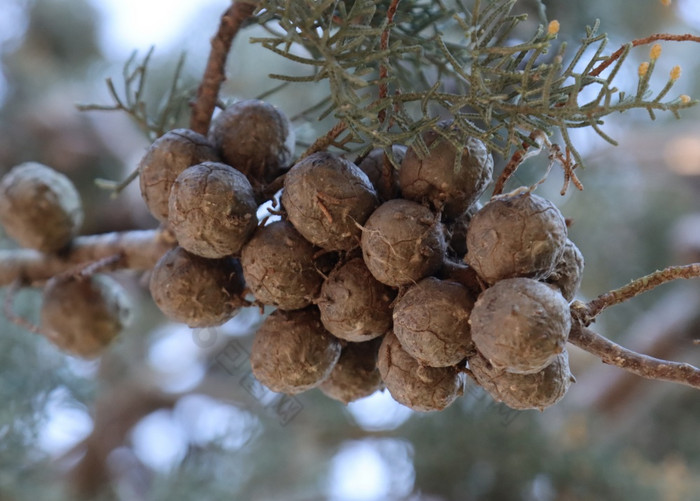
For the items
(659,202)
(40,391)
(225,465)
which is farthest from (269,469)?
(659,202)

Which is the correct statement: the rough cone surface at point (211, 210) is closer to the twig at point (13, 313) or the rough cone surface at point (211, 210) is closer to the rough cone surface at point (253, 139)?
the rough cone surface at point (253, 139)

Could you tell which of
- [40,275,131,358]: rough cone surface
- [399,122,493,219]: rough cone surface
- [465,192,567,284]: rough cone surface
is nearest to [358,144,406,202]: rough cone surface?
[399,122,493,219]: rough cone surface

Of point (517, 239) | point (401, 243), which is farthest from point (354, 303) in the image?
point (517, 239)

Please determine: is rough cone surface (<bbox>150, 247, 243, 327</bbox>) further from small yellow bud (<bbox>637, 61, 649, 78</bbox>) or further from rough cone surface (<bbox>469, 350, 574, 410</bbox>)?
small yellow bud (<bbox>637, 61, 649, 78</bbox>)

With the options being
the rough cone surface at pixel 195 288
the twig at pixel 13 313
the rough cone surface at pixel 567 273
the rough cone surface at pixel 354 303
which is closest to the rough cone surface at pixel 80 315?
the twig at pixel 13 313

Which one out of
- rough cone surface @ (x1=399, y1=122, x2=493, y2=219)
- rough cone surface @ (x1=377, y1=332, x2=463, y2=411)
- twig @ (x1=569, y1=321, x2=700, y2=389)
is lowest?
rough cone surface @ (x1=377, y1=332, x2=463, y2=411)

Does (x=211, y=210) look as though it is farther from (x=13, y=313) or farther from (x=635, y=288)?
(x=13, y=313)

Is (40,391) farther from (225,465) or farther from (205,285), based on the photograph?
(205,285)
